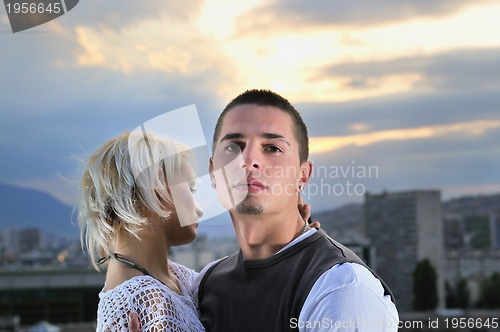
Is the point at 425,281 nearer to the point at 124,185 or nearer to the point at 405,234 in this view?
the point at 405,234

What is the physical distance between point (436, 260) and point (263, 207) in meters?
35.5

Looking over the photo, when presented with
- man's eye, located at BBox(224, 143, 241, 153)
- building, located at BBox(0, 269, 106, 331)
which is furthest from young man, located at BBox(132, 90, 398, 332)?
building, located at BBox(0, 269, 106, 331)

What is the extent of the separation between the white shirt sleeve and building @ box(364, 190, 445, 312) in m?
27.5

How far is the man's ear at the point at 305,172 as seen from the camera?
79.5 inches

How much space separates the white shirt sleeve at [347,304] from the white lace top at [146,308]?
38 centimetres

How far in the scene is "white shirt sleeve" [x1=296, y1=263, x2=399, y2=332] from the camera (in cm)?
164

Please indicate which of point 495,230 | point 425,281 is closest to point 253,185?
point 495,230

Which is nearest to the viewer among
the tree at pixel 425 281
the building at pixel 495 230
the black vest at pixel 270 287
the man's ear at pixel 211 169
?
the black vest at pixel 270 287

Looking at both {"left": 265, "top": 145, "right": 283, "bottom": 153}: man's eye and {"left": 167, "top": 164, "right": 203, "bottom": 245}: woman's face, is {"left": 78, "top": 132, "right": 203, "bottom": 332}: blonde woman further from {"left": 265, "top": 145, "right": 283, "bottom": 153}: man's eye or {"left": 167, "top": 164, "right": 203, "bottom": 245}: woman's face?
{"left": 265, "top": 145, "right": 283, "bottom": 153}: man's eye

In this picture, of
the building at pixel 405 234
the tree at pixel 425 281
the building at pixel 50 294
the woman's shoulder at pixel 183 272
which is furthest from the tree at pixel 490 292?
the woman's shoulder at pixel 183 272

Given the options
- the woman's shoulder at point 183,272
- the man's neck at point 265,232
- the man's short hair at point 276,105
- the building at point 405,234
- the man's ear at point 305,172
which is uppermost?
the building at point 405,234

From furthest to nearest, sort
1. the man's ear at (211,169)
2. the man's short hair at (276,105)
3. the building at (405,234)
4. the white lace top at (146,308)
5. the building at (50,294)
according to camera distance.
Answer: the building at (405,234)
the building at (50,294)
the man's ear at (211,169)
the man's short hair at (276,105)
the white lace top at (146,308)

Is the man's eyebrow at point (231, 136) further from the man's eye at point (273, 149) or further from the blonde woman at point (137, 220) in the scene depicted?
the blonde woman at point (137, 220)

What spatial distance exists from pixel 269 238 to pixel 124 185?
452 millimetres
